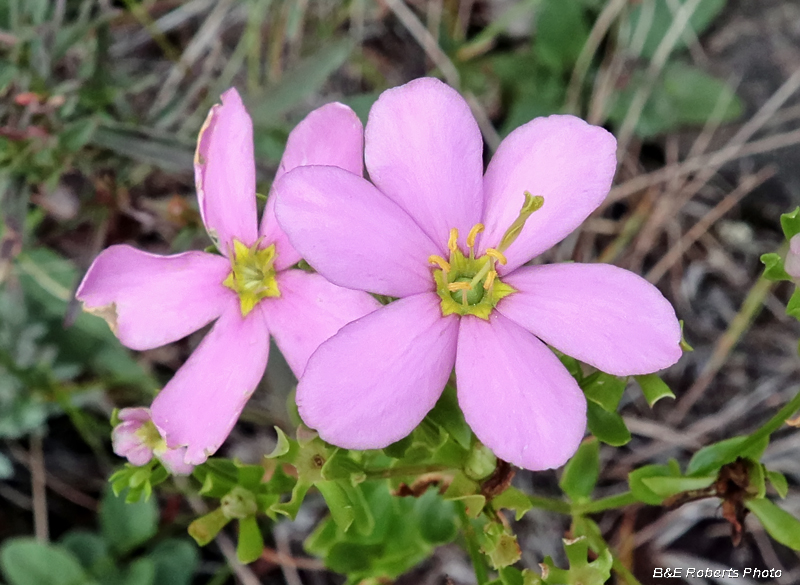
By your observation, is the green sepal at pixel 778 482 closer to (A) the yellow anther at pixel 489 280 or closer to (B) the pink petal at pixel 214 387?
(A) the yellow anther at pixel 489 280

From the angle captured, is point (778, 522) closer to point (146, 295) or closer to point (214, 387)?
point (214, 387)

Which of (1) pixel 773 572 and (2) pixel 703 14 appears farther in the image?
(2) pixel 703 14

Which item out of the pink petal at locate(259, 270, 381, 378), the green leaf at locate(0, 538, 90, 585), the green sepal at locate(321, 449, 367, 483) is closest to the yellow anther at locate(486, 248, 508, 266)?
the pink petal at locate(259, 270, 381, 378)

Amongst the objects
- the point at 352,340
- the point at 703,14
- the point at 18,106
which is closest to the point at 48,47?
the point at 18,106

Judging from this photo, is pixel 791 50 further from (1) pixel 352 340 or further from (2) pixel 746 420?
(1) pixel 352 340

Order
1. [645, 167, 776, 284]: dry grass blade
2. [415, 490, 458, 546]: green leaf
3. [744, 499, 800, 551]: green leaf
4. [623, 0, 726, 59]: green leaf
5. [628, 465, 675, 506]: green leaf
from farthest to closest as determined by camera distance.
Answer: [623, 0, 726, 59]: green leaf < [645, 167, 776, 284]: dry grass blade < [415, 490, 458, 546]: green leaf < [628, 465, 675, 506]: green leaf < [744, 499, 800, 551]: green leaf

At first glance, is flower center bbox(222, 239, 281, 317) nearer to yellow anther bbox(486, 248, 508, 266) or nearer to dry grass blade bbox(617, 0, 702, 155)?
yellow anther bbox(486, 248, 508, 266)
